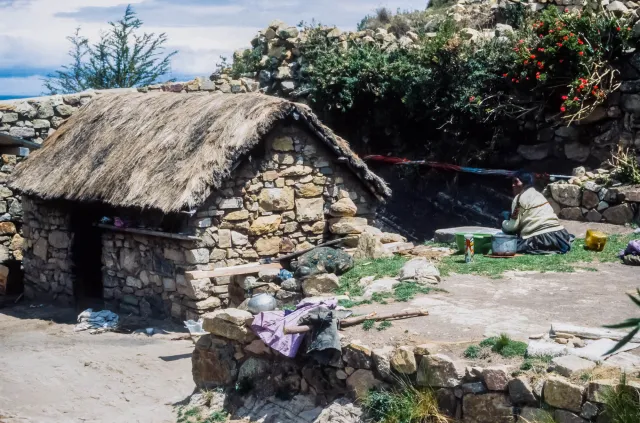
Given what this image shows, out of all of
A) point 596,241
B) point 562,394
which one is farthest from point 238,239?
point 562,394

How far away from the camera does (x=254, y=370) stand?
341 inches

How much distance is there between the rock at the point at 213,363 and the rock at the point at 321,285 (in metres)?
1.63

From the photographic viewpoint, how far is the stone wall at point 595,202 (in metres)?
13.0

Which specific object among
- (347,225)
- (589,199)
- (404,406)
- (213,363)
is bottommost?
(213,363)

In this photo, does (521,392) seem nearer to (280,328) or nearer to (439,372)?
(439,372)

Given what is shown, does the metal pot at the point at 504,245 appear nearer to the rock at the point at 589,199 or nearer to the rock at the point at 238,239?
the rock at the point at 589,199

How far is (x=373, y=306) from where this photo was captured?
8938 mm

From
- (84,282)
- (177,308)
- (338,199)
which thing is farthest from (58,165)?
(338,199)

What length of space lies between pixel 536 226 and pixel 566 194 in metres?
2.81

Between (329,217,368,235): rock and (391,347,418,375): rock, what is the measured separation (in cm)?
514

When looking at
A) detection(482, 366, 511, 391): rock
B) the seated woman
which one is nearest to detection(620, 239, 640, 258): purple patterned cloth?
the seated woman

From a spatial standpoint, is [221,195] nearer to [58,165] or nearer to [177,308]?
[177,308]

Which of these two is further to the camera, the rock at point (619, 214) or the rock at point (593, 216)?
the rock at point (593, 216)

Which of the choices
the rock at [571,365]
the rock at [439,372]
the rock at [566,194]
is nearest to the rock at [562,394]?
the rock at [571,365]
